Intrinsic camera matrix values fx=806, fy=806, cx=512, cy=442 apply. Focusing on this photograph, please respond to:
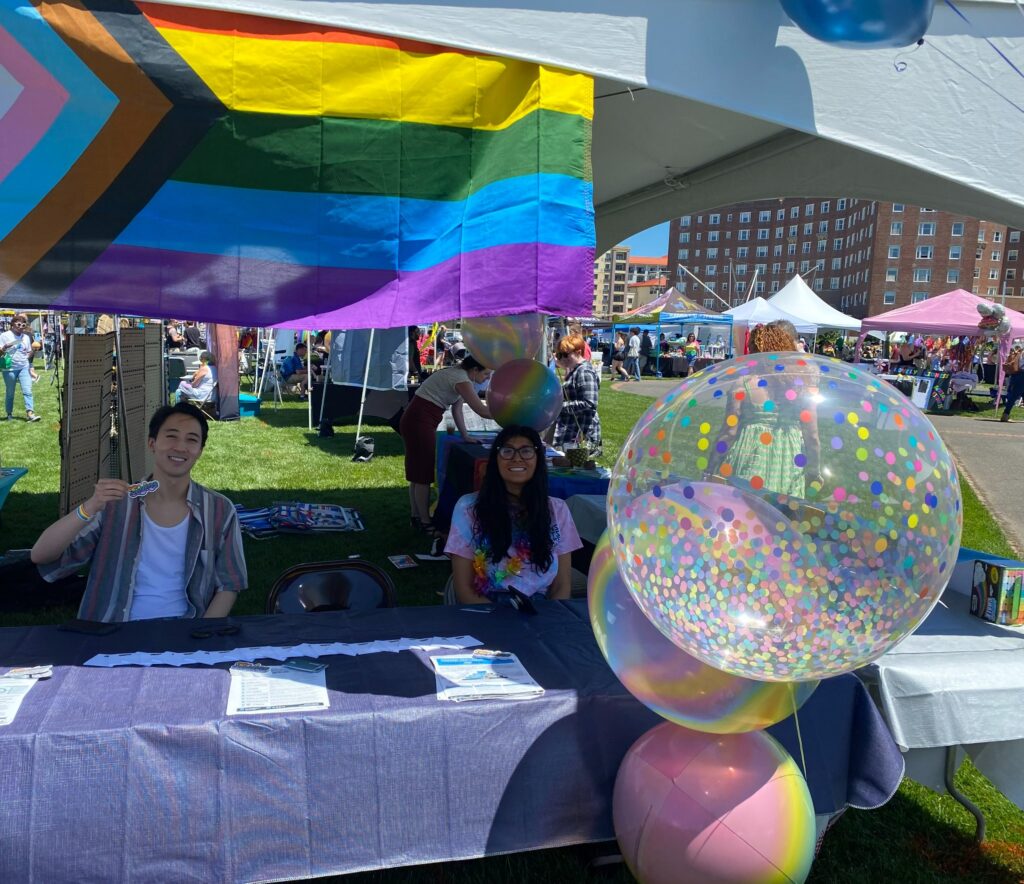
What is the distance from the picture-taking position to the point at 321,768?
1.84 meters

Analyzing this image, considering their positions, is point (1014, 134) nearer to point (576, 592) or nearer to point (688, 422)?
point (688, 422)

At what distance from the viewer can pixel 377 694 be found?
1975mm

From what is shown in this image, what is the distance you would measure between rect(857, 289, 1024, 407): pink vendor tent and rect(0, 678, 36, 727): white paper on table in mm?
19348

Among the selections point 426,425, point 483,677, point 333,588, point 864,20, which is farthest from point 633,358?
point 483,677

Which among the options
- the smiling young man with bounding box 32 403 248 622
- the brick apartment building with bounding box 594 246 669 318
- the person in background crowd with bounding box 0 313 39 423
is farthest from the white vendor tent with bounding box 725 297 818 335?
the brick apartment building with bounding box 594 246 669 318

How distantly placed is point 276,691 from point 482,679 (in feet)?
1.69

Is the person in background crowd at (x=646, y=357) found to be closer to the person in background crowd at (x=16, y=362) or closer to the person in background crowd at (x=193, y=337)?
Answer: the person in background crowd at (x=193, y=337)

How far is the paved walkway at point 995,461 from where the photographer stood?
7.90 meters

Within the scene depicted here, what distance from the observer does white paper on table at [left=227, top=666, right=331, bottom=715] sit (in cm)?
188

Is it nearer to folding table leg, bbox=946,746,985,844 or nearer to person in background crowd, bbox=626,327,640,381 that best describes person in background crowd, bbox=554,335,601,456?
folding table leg, bbox=946,746,985,844

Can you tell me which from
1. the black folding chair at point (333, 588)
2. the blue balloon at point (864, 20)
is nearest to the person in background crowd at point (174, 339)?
the black folding chair at point (333, 588)

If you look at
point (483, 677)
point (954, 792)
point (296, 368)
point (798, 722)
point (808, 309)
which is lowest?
point (954, 792)

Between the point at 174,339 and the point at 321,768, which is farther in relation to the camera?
the point at 174,339

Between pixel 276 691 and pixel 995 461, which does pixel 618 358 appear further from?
pixel 276 691
